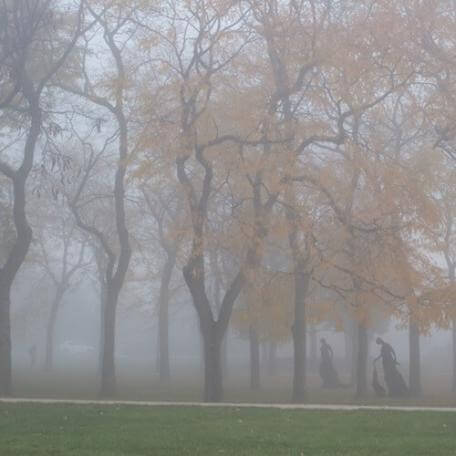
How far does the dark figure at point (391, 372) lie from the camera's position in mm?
24094

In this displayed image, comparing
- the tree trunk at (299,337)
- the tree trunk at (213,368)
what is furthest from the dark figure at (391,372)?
the tree trunk at (213,368)

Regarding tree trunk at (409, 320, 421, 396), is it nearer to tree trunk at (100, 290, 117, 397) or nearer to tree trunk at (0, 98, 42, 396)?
tree trunk at (100, 290, 117, 397)

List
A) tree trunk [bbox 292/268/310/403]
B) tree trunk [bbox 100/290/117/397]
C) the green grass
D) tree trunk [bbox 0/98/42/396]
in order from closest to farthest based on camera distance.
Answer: the green grass
tree trunk [bbox 0/98/42/396]
tree trunk [bbox 292/268/310/403]
tree trunk [bbox 100/290/117/397]

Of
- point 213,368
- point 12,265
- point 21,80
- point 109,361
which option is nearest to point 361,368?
point 213,368

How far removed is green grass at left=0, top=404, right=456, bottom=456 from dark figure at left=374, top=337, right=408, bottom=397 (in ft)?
28.5

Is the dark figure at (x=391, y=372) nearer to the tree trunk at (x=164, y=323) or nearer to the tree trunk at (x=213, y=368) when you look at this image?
the tree trunk at (x=213, y=368)

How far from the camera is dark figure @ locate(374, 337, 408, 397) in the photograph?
79.0ft

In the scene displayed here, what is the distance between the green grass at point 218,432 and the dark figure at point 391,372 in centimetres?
869

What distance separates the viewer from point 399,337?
88875 millimetres

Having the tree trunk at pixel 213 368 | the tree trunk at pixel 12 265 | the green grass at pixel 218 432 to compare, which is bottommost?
the green grass at pixel 218 432

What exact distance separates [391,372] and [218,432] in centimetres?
1234

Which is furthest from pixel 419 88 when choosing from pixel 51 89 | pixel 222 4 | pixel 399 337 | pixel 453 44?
pixel 399 337

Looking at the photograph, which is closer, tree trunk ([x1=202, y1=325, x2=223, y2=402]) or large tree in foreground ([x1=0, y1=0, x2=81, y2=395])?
large tree in foreground ([x1=0, y1=0, x2=81, y2=395])

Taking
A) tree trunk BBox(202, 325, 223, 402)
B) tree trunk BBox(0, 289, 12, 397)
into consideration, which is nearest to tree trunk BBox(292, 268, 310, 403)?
tree trunk BBox(202, 325, 223, 402)
